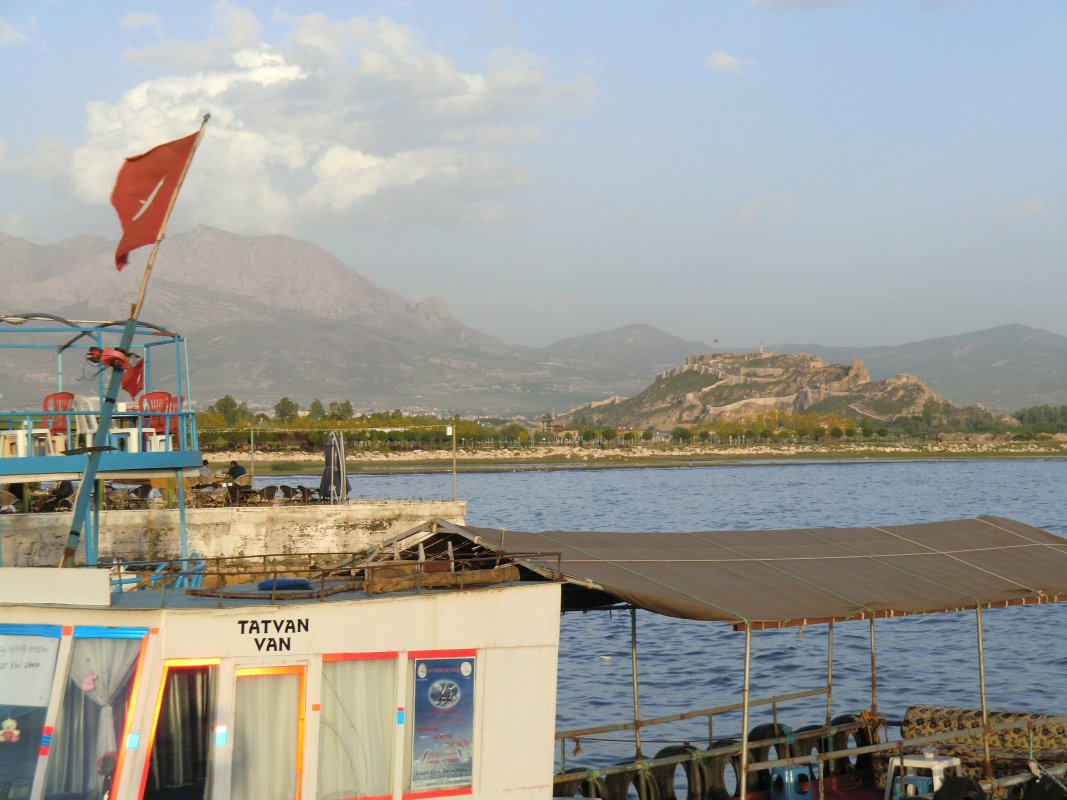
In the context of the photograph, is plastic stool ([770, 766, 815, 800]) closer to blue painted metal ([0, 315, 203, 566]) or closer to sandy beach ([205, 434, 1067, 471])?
blue painted metal ([0, 315, 203, 566])

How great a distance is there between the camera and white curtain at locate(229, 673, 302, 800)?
10.1 m

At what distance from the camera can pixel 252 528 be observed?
30562 millimetres

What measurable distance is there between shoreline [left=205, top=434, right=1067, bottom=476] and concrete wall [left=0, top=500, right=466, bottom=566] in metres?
85.4

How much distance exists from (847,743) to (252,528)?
58.5ft

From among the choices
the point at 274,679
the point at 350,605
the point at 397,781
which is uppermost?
the point at 350,605

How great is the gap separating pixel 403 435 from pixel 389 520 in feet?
351

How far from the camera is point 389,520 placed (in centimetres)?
3127

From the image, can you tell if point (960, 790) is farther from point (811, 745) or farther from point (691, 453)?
point (691, 453)

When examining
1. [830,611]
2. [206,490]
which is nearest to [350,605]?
[830,611]

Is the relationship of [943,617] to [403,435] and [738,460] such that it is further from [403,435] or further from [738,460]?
[738,460]

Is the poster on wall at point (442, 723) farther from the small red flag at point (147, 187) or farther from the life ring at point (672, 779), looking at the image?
the small red flag at point (147, 187)

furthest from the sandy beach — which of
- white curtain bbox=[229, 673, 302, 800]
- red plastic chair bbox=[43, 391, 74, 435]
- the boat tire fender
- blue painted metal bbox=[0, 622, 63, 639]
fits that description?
Result: blue painted metal bbox=[0, 622, 63, 639]

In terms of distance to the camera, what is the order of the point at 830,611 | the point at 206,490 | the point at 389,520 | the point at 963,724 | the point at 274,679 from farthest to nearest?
the point at 206,490 < the point at 389,520 < the point at 963,724 < the point at 830,611 < the point at 274,679

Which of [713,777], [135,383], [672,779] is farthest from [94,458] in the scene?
[713,777]
